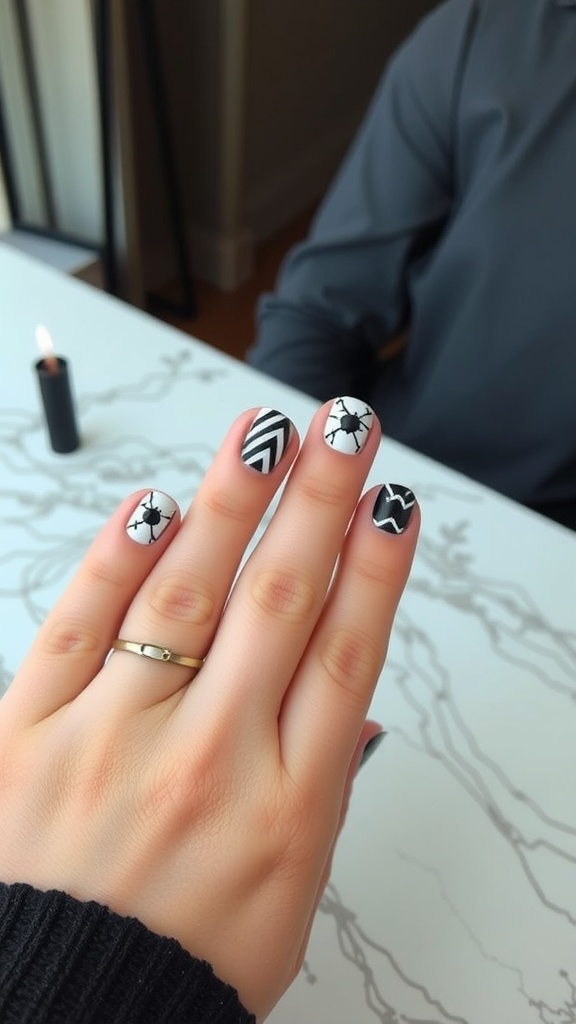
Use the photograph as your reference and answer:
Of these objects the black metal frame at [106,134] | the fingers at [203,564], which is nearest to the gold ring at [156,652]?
the fingers at [203,564]

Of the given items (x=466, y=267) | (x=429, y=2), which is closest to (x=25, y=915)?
(x=466, y=267)

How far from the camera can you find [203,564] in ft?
1.32

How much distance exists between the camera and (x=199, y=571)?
0.40 metres

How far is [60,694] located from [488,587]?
0.95 feet

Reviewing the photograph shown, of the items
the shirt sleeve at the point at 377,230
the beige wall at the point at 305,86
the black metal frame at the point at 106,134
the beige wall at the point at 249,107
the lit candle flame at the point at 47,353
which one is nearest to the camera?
the lit candle flame at the point at 47,353

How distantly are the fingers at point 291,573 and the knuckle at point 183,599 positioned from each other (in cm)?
1

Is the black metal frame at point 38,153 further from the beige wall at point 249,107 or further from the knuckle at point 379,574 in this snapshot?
the knuckle at point 379,574

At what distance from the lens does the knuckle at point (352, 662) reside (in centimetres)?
38

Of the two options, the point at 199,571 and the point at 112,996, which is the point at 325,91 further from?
the point at 112,996

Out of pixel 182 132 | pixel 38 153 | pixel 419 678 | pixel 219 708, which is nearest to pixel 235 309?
pixel 182 132

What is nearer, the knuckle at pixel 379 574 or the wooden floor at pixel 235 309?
the knuckle at pixel 379 574

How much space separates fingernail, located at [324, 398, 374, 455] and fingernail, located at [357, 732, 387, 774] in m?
0.15

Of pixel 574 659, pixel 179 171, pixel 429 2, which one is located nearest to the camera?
pixel 574 659

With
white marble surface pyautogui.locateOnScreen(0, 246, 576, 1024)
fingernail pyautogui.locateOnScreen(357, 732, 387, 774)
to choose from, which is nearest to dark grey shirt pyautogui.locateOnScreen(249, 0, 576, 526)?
white marble surface pyautogui.locateOnScreen(0, 246, 576, 1024)
